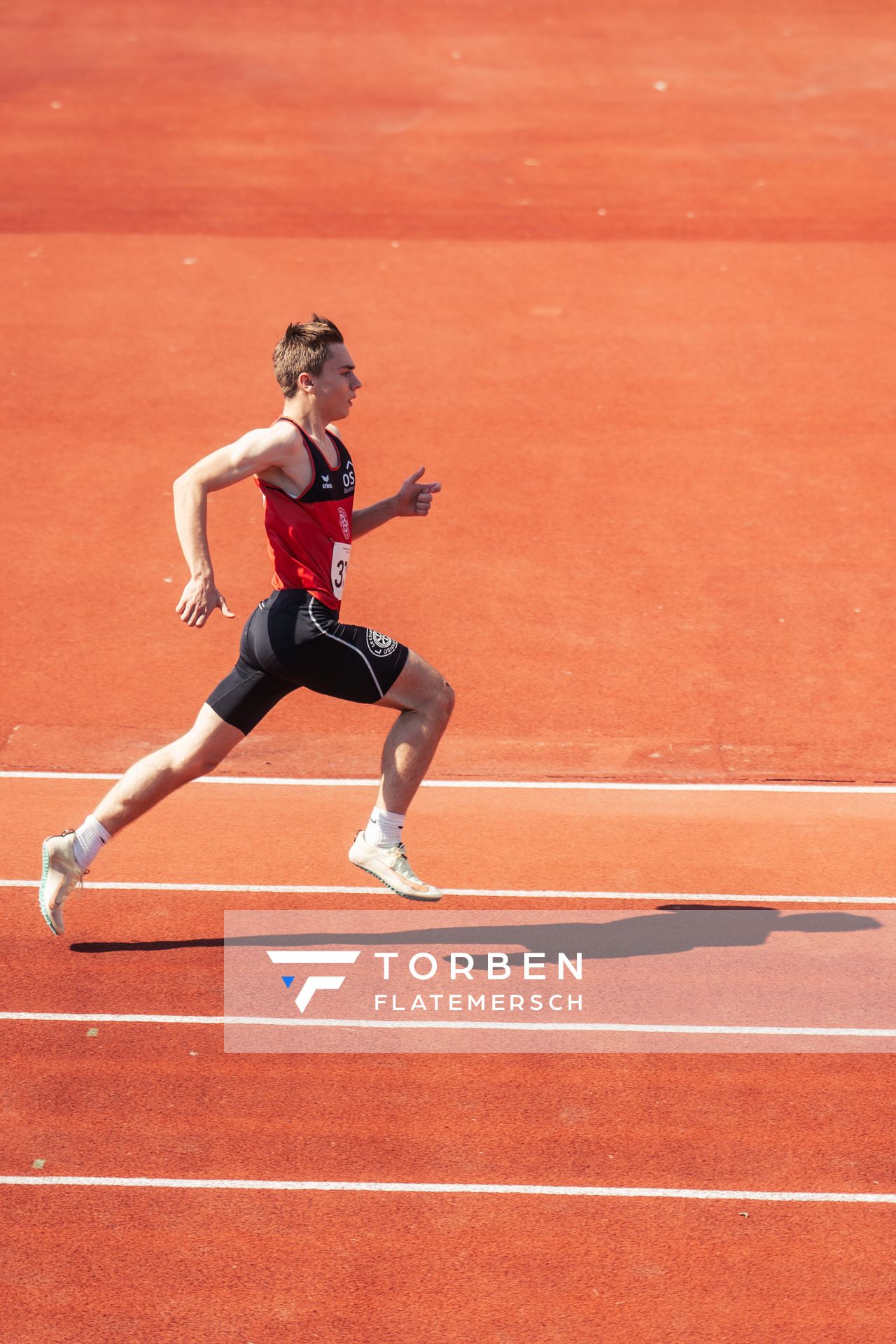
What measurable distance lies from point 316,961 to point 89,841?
1058mm

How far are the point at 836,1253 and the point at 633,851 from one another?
9.45 feet

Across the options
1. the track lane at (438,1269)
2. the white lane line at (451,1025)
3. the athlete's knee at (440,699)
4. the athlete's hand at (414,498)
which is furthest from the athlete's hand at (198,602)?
the track lane at (438,1269)

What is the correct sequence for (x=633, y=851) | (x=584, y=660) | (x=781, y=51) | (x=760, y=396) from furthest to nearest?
(x=781, y=51) < (x=760, y=396) < (x=584, y=660) < (x=633, y=851)

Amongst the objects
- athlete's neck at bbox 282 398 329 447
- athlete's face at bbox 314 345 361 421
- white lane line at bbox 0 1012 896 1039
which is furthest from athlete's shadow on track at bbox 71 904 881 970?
athlete's face at bbox 314 345 361 421

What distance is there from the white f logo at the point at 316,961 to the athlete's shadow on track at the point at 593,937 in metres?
0.07

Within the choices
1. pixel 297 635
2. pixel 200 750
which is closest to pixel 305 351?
pixel 297 635

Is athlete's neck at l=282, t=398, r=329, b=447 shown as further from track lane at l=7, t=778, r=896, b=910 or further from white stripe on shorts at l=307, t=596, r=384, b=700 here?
track lane at l=7, t=778, r=896, b=910

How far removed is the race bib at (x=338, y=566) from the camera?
5.84 meters

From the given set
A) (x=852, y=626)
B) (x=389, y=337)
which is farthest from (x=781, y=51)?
(x=852, y=626)

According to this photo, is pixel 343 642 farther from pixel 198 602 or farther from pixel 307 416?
pixel 307 416

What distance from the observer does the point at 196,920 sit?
6453 millimetres

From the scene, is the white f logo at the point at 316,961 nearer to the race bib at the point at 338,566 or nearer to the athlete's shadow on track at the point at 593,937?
the athlete's shadow on track at the point at 593,937

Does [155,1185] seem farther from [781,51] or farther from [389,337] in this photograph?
[781,51]

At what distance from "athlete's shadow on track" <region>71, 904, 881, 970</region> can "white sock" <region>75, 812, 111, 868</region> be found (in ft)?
1.75
